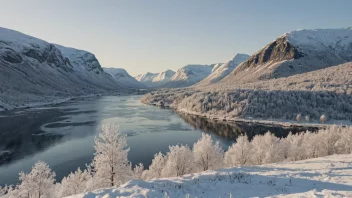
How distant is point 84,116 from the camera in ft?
490

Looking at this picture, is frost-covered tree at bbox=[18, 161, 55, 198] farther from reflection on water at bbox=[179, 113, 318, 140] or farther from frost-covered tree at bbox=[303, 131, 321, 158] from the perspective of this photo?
reflection on water at bbox=[179, 113, 318, 140]

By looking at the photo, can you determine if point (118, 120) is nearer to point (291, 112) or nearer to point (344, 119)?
point (291, 112)

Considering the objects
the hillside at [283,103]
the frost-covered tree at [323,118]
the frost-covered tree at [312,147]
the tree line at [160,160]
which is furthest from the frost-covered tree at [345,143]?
the hillside at [283,103]

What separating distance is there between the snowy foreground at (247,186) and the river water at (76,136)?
48.6 metres

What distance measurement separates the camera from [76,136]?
101 metres

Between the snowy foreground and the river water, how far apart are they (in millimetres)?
48592

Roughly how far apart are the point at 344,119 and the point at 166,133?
282 feet

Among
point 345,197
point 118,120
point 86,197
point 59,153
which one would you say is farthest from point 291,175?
point 118,120

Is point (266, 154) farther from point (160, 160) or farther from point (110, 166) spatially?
point (110, 166)

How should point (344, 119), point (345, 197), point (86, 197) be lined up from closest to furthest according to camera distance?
point (345, 197) < point (86, 197) < point (344, 119)

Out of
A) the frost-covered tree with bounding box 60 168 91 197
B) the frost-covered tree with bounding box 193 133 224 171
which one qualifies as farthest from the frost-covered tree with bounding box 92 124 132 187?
the frost-covered tree with bounding box 193 133 224 171

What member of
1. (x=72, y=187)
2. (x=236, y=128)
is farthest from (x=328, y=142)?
(x=236, y=128)

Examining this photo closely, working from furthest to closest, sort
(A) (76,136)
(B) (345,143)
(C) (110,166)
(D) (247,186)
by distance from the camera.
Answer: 1. (A) (76,136)
2. (B) (345,143)
3. (C) (110,166)
4. (D) (247,186)

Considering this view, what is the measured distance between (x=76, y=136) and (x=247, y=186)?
301ft
